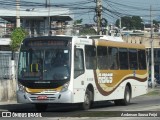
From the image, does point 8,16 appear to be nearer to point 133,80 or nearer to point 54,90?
point 133,80

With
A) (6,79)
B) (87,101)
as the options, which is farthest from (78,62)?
(6,79)

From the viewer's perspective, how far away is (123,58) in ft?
88.0

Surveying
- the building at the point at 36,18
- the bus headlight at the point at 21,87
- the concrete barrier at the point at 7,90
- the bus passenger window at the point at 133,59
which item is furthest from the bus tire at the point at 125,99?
the building at the point at 36,18

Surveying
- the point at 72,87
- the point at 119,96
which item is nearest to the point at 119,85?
the point at 119,96

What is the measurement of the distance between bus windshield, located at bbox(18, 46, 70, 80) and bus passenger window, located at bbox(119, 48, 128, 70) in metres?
5.48

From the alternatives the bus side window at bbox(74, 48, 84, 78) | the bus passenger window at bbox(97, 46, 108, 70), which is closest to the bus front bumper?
the bus side window at bbox(74, 48, 84, 78)

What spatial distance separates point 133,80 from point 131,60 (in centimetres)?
108

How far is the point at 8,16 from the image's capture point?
68.1 m

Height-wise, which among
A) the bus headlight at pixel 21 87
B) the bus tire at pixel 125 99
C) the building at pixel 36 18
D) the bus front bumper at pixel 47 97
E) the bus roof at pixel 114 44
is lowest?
the bus tire at pixel 125 99

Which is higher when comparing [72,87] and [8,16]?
[8,16]

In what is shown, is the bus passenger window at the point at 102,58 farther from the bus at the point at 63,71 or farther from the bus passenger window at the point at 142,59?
the bus passenger window at the point at 142,59

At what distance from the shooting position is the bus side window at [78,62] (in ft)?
71.7

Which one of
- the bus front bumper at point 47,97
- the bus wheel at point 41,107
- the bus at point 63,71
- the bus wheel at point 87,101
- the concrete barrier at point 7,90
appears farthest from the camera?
the concrete barrier at point 7,90

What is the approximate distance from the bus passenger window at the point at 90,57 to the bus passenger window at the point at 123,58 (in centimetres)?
301
